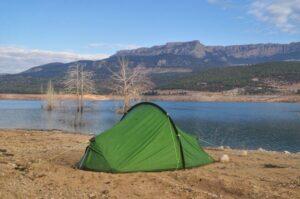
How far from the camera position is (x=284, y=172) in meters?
13.1

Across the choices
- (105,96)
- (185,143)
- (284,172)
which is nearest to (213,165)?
(185,143)

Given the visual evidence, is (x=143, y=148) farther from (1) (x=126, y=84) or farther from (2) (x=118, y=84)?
(2) (x=118, y=84)

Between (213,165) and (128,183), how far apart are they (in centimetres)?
395

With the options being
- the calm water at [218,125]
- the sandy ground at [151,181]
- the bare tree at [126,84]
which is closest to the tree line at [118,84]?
the bare tree at [126,84]

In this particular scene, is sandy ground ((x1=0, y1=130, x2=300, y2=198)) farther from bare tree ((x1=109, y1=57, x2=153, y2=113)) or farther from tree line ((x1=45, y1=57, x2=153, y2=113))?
tree line ((x1=45, y1=57, x2=153, y2=113))

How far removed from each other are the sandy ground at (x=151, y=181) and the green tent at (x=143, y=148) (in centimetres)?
41

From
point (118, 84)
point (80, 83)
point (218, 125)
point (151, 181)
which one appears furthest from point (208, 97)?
point (151, 181)

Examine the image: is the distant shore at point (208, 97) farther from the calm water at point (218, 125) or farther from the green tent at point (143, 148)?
the green tent at point (143, 148)

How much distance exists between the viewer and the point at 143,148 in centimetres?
1357

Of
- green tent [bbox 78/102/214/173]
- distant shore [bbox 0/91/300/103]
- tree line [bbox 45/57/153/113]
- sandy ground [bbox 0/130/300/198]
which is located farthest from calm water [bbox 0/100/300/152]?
distant shore [bbox 0/91/300/103]

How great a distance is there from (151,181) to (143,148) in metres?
1.95

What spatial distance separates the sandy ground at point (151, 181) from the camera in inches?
419

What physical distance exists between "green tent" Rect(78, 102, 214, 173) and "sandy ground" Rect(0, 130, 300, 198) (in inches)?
16.3

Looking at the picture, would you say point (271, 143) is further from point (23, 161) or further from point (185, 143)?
point (23, 161)
